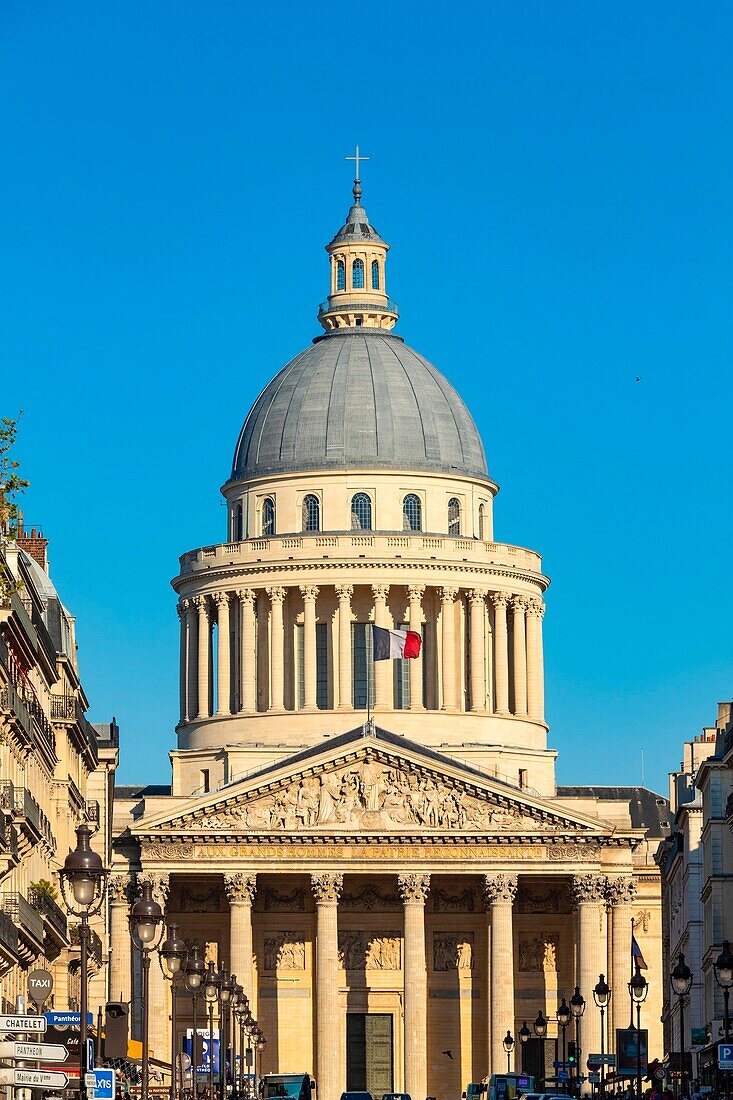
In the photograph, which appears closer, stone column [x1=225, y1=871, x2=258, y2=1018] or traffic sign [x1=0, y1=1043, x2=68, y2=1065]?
traffic sign [x1=0, y1=1043, x2=68, y2=1065]

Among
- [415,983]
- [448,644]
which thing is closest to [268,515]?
[448,644]

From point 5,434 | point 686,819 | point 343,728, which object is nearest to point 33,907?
point 5,434

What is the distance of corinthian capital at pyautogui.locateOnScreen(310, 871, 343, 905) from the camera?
428 ft

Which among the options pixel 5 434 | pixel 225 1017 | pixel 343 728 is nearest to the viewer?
pixel 5 434

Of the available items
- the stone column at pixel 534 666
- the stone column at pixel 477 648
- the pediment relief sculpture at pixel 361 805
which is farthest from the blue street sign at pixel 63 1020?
the stone column at pixel 534 666

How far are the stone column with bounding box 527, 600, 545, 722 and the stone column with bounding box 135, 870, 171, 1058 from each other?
2819 centimetres

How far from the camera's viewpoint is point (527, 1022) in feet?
448

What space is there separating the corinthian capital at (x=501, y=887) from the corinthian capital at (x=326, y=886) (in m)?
6.59

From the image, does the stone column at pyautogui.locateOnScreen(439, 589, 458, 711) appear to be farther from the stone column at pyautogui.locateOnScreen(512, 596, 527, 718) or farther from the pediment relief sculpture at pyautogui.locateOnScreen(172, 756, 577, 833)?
the pediment relief sculpture at pyautogui.locateOnScreen(172, 756, 577, 833)

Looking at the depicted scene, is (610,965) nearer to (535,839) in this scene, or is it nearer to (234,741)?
(535,839)

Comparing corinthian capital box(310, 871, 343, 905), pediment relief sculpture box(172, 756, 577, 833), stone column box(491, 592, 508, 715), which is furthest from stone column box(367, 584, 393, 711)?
corinthian capital box(310, 871, 343, 905)

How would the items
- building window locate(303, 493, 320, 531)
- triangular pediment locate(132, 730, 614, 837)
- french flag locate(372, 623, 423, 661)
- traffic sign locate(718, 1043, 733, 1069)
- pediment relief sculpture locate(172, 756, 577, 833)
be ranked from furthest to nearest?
building window locate(303, 493, 320, 531) < french flag locate(372, 623, 423, 661) < pediment relief sculpture locate(172, 756, 577, 833) < triangular pediment locate(132, 730, 614, 837) < traffic sign locate(718, 1043, 733, 1069)

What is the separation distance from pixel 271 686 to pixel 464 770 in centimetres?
2067

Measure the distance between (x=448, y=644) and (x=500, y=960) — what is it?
2216cm
